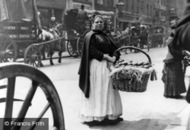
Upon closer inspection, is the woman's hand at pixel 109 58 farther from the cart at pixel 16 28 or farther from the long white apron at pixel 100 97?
the cart at pixel 16 28

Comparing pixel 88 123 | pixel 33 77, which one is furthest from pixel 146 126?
pixel 33 77

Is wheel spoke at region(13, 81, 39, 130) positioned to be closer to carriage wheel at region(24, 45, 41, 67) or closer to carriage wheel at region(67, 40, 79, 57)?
carriage wheel at region(24, 45, 41, 67)

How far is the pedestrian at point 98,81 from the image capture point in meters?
4.79

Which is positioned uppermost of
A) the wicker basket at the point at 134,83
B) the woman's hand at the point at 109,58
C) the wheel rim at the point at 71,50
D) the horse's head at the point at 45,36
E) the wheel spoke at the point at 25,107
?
the wheel spoke at the point at 25,107

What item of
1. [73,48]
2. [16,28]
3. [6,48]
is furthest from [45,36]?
[73,48]

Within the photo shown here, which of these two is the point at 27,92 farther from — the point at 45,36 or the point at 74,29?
the point at 74,29

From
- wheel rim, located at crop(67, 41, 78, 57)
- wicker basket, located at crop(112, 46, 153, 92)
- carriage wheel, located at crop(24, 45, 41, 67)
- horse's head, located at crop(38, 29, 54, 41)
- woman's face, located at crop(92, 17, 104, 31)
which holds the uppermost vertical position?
woman's face, located at crop(92, 17, 104, 31)

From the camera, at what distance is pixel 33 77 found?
1.93 m

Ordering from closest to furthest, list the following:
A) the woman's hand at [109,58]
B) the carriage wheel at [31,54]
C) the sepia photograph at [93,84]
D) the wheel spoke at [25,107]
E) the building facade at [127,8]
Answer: the wheel spoke at [25,107] → the sepia photograph at [93,84] → the woman's hand at [109,58] → the carriage wheel at [31,54] → the building facade at [127,8]

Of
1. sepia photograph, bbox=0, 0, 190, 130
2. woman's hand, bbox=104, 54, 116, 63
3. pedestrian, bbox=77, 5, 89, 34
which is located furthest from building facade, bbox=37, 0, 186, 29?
woman's hand, bbox=104, 54, 116, 63

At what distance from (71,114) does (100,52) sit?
129cm

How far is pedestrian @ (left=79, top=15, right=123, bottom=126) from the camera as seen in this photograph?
4.79m

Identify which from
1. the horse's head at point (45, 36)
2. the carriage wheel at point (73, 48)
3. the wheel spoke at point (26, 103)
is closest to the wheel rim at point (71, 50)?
the carriage wheel at point (73, 48)

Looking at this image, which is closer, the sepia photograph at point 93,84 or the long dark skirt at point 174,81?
the sepia photograph at point 93,84
